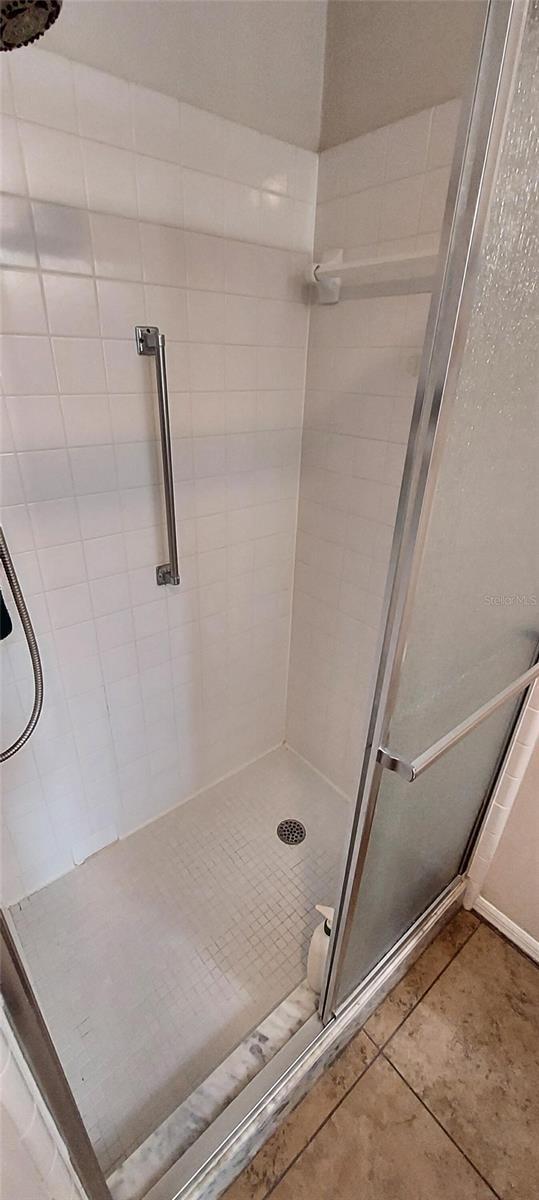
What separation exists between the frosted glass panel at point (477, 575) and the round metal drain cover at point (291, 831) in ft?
1.48

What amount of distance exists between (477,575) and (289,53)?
1.27 m

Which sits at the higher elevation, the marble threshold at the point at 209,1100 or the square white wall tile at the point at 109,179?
the square white wall tile at the point at 109,179

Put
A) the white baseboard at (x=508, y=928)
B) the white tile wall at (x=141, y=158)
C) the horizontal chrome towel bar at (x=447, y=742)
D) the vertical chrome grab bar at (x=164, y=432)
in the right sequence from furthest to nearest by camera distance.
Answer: the white baseboard at (x=508, y=928) → the vertical chrome grab bar at (x=164, y=432) → the white tile wall at (x=141, y=158) → the horizontal chrome towel bar at (x=447, y=742)

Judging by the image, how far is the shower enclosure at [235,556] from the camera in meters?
0.62

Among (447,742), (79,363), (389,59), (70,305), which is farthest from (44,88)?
(447,742)

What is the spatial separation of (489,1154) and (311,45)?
2465 millimetres

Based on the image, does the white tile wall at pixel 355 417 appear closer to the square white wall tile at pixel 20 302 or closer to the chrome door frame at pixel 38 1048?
the chrome door frame at pixel 38 1048

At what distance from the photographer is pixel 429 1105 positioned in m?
1.12

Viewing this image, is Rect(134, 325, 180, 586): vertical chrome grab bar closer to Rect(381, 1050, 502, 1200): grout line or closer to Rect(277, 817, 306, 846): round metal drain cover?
Rect(277, 817, 306, 846): round metal drain cover

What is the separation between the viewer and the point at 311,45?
3.79 ft

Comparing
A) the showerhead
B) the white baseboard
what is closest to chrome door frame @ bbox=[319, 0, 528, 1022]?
the showerhead

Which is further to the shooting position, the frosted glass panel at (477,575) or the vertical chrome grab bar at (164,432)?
the vertical chrome grab bar at (164,432)

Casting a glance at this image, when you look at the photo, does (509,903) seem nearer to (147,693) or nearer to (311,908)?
(311,908)

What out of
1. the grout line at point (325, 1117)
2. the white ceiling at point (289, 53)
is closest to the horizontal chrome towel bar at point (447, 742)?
the grout line at point (325, 1117)
